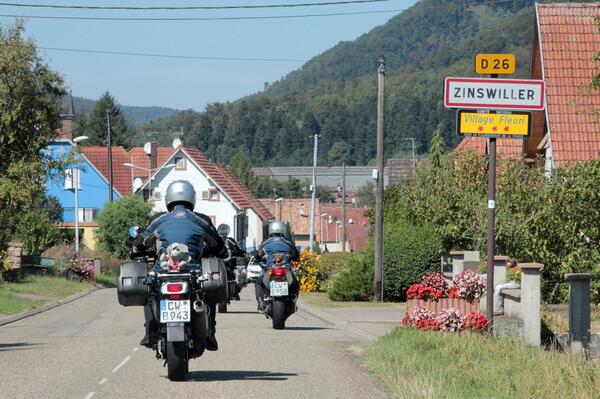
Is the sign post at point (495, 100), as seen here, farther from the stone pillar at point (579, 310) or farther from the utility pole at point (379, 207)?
the utility pole at point (379, 207)

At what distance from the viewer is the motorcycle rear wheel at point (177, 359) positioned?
36.8 feet

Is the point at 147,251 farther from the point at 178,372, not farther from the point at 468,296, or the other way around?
the point at 468,296

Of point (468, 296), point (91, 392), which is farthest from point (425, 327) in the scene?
point (91, 392)

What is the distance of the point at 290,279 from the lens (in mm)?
20609

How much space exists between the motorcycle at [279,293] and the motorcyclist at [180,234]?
8260 millimetres

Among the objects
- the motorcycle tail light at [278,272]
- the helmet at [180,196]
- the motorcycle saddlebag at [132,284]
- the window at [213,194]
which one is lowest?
the motorcycle tail light at [278,272]

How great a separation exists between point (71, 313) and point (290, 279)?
35.5 feet

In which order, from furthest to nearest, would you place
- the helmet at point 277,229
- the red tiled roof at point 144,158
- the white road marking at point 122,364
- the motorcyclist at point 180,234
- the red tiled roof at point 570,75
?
the red tiled roof at point 144,158
the red tiled roof at point 570,75
the helmet at point 277,229
the white road marking at point 122,364
the motorcyclist at point 180,234

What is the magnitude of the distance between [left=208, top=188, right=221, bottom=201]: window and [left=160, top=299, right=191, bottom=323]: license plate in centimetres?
8009

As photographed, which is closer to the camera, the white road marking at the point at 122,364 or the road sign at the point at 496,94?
the white road marking at the point at 122,364

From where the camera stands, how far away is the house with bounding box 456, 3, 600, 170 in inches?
1293

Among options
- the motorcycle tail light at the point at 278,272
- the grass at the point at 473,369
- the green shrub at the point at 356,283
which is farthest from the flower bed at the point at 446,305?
the green shrub at the point at 356,283

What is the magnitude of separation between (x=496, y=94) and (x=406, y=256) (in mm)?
19370

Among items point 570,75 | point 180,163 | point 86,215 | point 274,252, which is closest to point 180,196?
point 274,252
